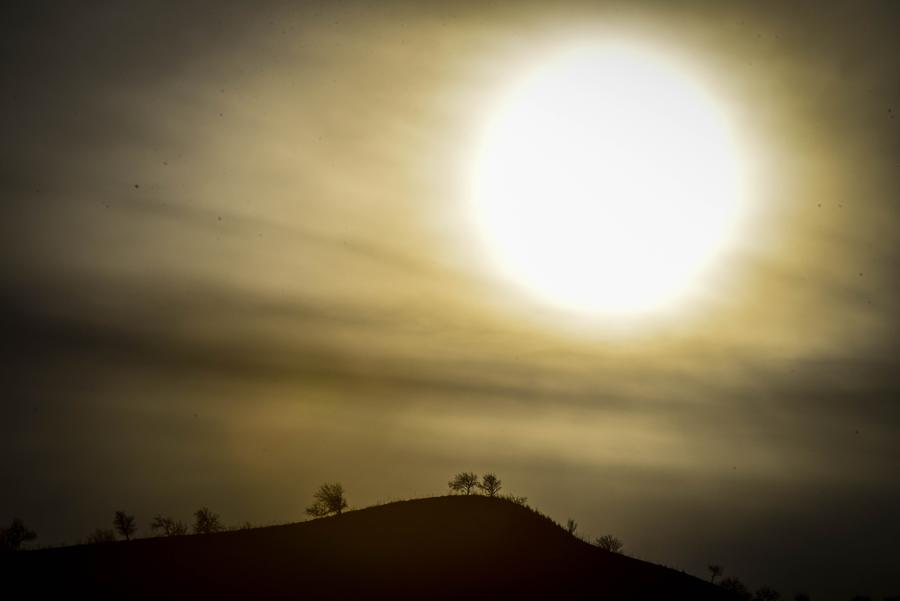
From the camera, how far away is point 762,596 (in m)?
92.7

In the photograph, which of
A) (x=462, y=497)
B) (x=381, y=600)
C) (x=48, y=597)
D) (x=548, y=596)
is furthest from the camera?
(x=462, y=497)

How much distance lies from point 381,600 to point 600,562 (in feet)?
66.3

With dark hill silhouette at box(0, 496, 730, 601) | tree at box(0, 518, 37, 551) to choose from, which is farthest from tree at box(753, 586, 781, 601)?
tree at box(0, 518, 37, 551)

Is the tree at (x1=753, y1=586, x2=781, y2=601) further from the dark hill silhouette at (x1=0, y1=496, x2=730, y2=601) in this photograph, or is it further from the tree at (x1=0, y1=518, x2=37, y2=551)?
the tree at (x1=0, y1=518, x2=37, y2=551)

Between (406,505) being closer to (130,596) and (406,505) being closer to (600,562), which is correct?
(600,562)

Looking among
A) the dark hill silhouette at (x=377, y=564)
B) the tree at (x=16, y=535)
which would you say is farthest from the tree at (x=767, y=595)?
the tree at (x=16, y=535)

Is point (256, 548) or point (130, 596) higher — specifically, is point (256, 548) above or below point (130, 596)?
above

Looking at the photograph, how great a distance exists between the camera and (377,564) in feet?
A: 223

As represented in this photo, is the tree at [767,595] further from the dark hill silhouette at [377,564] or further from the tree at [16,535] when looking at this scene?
the tree at [16,535]

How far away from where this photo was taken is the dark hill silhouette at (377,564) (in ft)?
203

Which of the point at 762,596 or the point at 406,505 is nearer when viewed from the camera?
the point at 406,505

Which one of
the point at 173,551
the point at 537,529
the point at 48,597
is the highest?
the point at 537,529

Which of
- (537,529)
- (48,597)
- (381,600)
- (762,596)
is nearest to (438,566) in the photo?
(381,600)

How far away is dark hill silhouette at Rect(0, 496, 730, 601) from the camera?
62.0 m
